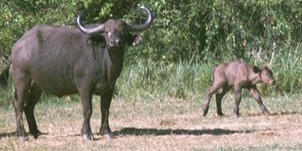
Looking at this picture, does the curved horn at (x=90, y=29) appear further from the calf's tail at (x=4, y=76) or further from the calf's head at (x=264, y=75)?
the calf's head at (x=264, y=75)

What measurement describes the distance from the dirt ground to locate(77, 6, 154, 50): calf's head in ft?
4.71

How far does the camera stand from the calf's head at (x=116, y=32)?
13.5m

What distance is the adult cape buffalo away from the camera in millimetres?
13680

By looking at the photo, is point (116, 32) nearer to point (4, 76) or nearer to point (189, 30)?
point (4, 76)

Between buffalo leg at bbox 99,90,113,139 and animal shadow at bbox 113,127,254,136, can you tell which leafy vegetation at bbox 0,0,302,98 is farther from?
buffalo leg at bbox 99,90,113,139

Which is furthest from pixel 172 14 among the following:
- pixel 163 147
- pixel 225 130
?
pixel 163 147

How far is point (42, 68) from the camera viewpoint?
13.9 meters

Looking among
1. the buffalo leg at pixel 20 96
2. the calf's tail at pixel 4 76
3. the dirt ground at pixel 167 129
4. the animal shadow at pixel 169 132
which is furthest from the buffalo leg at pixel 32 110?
the calf's tail at pixel 4 76

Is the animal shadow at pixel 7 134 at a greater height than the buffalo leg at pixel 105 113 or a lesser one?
lesser

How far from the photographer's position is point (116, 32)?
1352cm

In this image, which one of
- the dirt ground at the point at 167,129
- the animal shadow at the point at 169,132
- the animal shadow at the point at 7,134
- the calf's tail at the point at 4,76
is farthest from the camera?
the calf's tail at the point at 4,76

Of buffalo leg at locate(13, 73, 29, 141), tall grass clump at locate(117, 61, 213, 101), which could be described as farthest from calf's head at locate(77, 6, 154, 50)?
tall grass clump at locate(117, 61, 213, 101)

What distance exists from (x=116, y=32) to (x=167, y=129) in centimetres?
232

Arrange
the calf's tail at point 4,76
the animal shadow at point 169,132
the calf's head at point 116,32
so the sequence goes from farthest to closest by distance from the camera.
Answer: the calf's tail at point 4,76 < the animal shadow at point 169,132 < the calf's head at point 116,32
